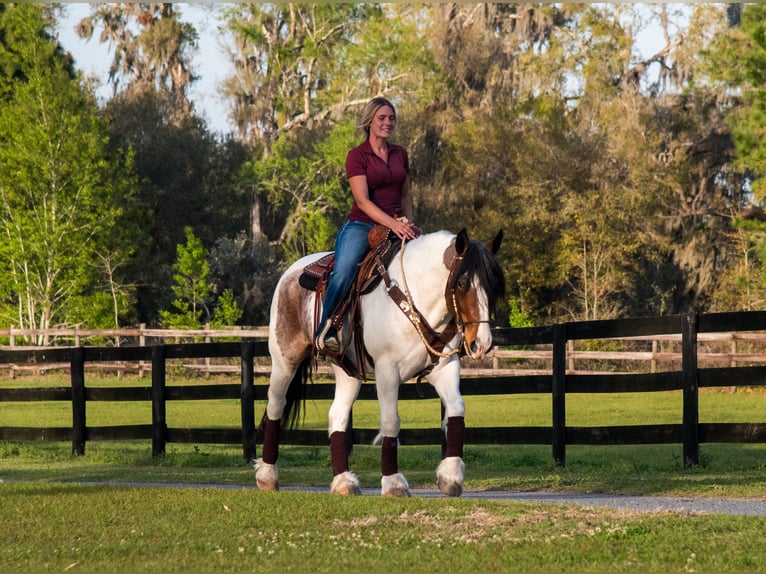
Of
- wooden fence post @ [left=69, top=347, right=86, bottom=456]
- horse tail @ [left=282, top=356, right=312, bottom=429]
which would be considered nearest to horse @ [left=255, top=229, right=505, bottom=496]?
horse tail @ [left=282, top=356, right=312, bottom=429]

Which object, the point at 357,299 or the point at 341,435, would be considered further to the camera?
the point at 341,435

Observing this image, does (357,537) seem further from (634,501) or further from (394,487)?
(634,501)

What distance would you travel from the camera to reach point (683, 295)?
4981cm

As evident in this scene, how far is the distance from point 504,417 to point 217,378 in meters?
13.3

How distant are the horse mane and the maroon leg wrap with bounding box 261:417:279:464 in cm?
251

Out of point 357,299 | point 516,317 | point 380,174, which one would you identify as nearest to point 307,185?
point 516,317

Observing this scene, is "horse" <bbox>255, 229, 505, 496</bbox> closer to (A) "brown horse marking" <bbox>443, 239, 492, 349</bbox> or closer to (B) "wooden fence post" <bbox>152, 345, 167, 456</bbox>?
(A) "brown horse marking" <bbox>443, 239, 492, 349</bbox>

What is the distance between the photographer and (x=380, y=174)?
10.0m

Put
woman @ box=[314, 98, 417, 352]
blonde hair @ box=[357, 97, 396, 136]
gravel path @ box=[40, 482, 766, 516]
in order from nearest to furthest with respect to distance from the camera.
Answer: gravel path @ box=[40, 482, 766, 516] < woman @ box=[314, 98, 417, 352] < blonde hair @ box=[357, 97, 396, 136]

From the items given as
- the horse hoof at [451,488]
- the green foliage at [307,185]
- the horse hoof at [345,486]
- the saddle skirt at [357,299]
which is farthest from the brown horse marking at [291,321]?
the green foliage at [307,185]

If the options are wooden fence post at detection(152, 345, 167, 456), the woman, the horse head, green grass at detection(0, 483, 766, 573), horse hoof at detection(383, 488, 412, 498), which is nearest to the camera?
green grass at detection(0, 483, 766, 573)

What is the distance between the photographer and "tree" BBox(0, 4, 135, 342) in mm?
45312

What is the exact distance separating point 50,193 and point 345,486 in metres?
38.8

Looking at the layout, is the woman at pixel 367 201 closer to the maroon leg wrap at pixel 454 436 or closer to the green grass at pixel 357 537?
the maroon leg wrap at pixel 454 436
